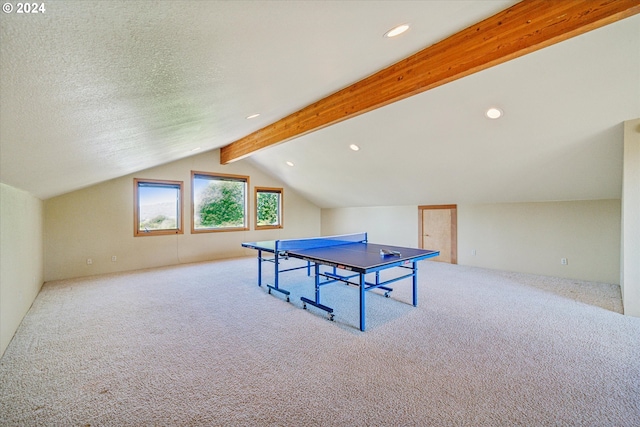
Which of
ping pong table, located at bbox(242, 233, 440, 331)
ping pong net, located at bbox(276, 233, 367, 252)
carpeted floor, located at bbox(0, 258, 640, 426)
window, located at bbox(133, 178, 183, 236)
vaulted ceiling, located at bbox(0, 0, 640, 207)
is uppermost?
vaulted ceiling, located at bbox(0, 0, 640, 207)

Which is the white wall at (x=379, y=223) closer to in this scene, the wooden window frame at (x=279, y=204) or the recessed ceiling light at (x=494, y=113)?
the wooden window frame at (x=279, y=204)

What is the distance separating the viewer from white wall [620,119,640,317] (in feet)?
10.6

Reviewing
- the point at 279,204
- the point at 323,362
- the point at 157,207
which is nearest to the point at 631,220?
the point at 323,362

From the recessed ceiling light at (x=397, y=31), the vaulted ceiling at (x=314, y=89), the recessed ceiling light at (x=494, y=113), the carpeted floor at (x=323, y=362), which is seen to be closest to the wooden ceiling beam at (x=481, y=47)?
the vaulted ceiling at (x=314, y=89)

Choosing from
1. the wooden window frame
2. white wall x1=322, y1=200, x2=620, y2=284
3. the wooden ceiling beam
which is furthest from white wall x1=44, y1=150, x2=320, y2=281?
white wall x1=322, y1=200, x2=620, y2=284

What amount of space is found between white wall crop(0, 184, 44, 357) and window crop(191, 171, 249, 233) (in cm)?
298

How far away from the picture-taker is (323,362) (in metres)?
2.37

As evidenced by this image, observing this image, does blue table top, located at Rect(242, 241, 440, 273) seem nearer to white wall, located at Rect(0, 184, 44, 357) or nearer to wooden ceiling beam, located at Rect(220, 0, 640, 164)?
Result: wooden ceiling beam, located at Rect(220, 0, 640, 164)

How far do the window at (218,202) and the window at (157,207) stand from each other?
1.19ft

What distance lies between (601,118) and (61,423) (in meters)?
5.42

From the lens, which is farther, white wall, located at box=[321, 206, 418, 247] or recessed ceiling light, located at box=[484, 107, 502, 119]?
white wall, located at box=[321, 206, 418, 247]

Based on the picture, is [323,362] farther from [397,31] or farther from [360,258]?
[397,31]

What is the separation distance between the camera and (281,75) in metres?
2.14

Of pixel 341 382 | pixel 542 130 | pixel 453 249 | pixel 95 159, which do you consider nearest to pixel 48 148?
pixel 95 159
